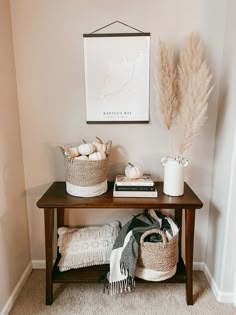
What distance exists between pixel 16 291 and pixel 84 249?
1.84ft

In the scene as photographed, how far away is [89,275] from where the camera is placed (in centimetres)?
181

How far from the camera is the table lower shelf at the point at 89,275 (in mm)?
1774

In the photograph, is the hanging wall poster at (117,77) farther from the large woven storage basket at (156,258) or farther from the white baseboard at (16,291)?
the white baseboard at (16,291)

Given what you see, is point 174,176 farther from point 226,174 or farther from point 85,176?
point 85,176

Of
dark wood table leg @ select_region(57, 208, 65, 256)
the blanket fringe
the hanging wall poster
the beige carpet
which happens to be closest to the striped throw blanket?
the blanket fringe

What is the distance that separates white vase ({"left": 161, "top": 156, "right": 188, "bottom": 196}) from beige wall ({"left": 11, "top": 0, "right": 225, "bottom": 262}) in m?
0.25

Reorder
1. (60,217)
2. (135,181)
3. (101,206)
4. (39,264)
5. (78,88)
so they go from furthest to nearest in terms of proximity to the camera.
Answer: (39,264) < (60,217) < (78,88) < (135,181) < (101,206)

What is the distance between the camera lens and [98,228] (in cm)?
200

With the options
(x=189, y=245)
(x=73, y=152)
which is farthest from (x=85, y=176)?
(x=189, y=245)

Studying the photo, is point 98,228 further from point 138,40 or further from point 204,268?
point 138,40

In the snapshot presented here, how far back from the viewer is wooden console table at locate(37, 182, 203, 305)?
163 cm

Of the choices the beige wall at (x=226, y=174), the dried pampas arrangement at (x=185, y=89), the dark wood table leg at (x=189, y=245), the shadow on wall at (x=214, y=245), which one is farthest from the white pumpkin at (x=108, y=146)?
the shadow on wall at (x=214, y=245)

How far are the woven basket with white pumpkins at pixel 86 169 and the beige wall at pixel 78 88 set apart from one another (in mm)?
267

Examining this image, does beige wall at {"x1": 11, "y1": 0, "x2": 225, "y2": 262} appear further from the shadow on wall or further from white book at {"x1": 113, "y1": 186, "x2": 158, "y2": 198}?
white book at {"x1": 113, "y1": 186, "x2": 158, "y2": 198}
